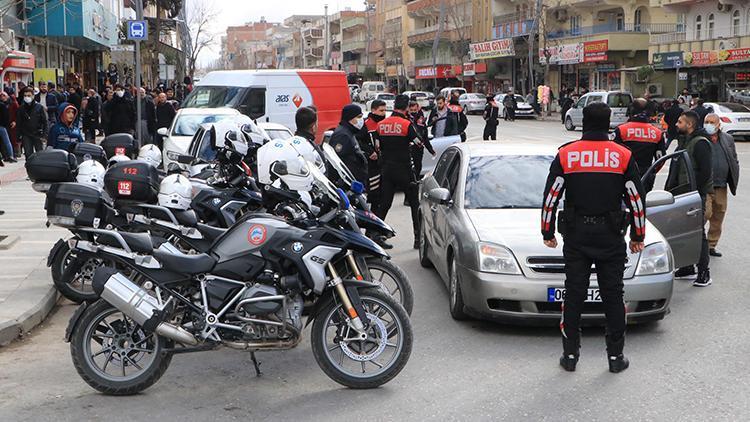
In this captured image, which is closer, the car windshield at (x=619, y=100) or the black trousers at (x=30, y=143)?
the black trousers at (x=30, y=143)

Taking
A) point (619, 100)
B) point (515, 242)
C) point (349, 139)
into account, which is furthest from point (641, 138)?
point (619, 100)

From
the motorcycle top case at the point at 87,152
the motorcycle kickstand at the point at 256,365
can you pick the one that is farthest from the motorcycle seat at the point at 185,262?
the motorcycle top case at the point at 87,152

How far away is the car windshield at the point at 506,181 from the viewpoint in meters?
8.51

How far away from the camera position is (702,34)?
47.8 m

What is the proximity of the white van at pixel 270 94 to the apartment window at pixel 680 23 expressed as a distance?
107 feet

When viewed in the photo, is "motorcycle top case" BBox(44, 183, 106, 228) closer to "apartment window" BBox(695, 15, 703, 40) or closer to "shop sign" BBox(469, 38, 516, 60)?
"apartment window" BBox(695, 15, 703, 40)

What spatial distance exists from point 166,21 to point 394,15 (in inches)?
2135

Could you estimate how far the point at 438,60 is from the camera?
89.4m

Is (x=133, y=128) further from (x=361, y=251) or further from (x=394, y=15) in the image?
(x=394, y=15)

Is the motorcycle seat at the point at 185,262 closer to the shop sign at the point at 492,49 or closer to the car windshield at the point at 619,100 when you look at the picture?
the car windshield at the point at 619,100

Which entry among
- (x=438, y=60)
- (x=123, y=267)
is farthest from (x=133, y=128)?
(x=438, y=60)

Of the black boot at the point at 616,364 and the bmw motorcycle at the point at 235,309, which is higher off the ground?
the bmw motorcycle at the point at 235,309

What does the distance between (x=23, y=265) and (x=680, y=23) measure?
46.5 m

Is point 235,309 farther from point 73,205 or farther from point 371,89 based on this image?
point 371,89
